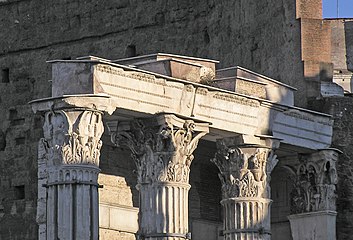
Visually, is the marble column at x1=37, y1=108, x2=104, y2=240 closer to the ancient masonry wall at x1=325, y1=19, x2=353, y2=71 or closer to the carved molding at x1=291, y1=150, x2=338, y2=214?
the carved molding at x1=291, y1=150, x2=338, y2=214

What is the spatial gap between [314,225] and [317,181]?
65 centimetres

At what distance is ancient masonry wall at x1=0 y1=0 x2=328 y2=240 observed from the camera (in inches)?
931

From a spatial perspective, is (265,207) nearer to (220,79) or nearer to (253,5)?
(220,79)

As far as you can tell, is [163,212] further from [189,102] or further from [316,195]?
[316,195]

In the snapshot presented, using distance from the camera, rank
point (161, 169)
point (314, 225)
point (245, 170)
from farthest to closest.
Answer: point (314, 225) < point (245, 170) < point (161, 169)

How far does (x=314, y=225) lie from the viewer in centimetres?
2202

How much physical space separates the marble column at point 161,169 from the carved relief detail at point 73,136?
1.09 m

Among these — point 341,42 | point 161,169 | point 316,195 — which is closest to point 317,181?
point 316,195

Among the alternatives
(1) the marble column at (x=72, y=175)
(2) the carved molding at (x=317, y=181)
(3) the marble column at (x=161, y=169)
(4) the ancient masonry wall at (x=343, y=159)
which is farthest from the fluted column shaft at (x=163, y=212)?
(4) the ancient masonry wall at (x=343, y=159)

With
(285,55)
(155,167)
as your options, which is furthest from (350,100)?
(155,167)

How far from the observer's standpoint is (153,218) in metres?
19.5

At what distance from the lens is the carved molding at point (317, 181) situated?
71.5 feet

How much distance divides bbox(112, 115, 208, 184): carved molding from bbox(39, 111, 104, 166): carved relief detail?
1071 millimetres

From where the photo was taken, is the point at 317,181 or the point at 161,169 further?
the point at 317,181
